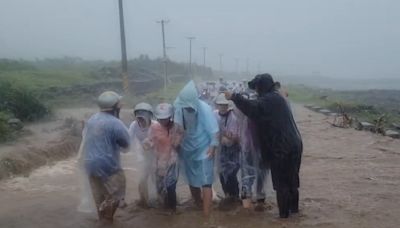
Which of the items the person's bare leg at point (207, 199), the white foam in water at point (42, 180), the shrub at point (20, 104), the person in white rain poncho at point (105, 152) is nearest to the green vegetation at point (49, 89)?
the shrub at point (20, 104)

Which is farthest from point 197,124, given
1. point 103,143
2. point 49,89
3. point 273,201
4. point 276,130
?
point 49,89

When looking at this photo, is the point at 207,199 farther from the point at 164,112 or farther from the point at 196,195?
the point at 164,112

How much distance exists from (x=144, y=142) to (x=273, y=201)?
217cm

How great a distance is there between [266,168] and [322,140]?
32.9 ft

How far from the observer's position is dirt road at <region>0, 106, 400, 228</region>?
712cm

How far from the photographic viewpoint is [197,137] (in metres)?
7.06

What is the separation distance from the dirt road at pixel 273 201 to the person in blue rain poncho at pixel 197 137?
52 cm

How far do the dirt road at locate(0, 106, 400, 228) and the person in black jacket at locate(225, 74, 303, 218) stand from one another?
0.56m

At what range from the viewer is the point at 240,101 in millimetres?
6688

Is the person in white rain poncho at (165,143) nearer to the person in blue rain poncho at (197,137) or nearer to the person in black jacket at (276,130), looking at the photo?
the person in blue rain poncho at (197,137)

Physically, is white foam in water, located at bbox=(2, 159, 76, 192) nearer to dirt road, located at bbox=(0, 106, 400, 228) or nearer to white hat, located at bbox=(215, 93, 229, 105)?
dirt road, located at bbox=(0, 106, 400, 228)

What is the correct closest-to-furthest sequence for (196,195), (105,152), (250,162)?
(105,152)
(250,162)
(196,195)

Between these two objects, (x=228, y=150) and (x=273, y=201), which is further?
(x=273, y=201)

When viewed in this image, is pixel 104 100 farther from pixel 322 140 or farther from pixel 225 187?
pixel 322 140
